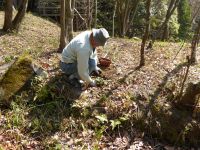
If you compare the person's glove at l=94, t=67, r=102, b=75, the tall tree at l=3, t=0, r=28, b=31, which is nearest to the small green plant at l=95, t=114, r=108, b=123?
the person's glove at l=94, t=67, r=102, b=75

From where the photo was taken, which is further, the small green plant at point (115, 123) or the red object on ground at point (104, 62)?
the red object on ground at point (104, 62)

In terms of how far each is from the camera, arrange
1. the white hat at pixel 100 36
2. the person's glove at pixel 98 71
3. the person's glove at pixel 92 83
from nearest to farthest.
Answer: the white hat at pixel 100 36 → the person's glove at pixel 92 83 → the person's glove at pixel 98 71

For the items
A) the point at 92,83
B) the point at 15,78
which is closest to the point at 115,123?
the point at 92,83

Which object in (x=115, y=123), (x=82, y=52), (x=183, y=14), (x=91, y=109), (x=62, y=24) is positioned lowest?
(x=115, y=123)

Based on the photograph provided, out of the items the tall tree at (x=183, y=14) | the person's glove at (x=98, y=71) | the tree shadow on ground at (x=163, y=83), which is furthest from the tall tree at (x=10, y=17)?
the tall tree at (x=183, y=14)

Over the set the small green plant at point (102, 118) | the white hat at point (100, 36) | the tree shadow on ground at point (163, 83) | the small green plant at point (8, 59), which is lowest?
the small green plant at point (102, 118)

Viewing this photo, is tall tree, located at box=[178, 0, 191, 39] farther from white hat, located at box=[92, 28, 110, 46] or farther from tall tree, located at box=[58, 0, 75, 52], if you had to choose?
white hat, located at box=[92, 28, 110, 46]

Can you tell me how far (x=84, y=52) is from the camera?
21.5 ft

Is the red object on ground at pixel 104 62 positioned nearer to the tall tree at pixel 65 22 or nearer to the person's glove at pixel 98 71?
the person's glove at pixel 98 71

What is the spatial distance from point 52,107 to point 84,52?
1.28 meters

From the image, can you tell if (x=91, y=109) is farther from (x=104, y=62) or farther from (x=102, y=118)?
(x=104, y=62)

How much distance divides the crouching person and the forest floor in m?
0.47

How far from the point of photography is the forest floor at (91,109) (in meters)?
6.38

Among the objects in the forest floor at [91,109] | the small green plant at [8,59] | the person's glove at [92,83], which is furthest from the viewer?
the small green plant at [8,59]
